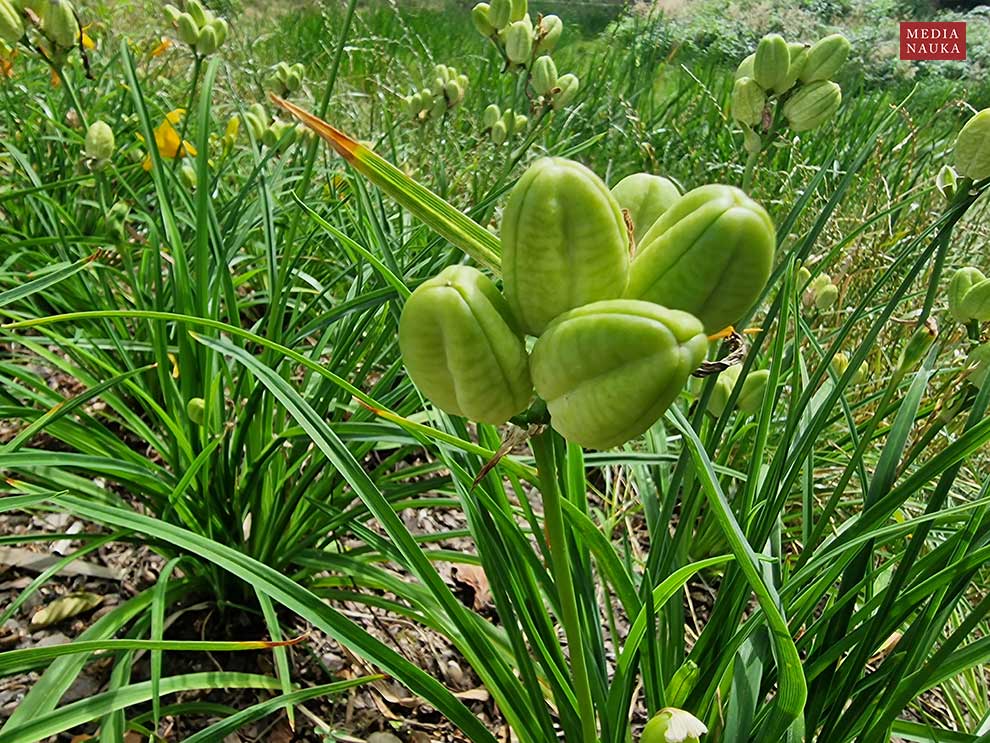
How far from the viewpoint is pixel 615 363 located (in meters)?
0.34

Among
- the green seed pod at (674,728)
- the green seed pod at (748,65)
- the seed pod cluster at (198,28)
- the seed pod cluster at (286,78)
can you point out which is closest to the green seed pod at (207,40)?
the seed pod cluster at (198,28)

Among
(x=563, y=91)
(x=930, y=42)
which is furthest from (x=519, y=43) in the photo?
(x=930, y=42)

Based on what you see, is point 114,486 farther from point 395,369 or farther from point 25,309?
point 395,369

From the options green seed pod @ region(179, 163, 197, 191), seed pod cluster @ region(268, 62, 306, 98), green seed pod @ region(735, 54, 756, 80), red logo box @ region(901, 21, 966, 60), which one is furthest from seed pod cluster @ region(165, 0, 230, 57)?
red logo box @ region(901, 21, 966, 60)

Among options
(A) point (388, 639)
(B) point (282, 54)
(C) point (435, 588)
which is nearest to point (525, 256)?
(C) point (435, 588)

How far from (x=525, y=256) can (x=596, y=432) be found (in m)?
0.09

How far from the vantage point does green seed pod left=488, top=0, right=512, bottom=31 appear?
3.85 feet

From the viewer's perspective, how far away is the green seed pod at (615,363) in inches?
13.1

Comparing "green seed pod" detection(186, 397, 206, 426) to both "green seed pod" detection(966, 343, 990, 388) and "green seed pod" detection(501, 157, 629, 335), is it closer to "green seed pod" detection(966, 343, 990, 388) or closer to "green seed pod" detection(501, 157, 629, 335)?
"green seed pod" detection(501, 157, 629, 335)

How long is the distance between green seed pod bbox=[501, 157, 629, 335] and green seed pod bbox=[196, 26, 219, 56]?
110cm

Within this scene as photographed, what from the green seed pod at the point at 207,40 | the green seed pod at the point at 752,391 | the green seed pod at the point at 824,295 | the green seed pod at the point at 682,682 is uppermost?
the green seed pod at the point at 207,40

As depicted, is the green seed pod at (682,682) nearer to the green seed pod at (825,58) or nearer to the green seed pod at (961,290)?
the green seed pod at (961,290)

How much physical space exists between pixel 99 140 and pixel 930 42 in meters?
3.41

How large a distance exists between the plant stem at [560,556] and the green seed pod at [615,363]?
0.23ft
